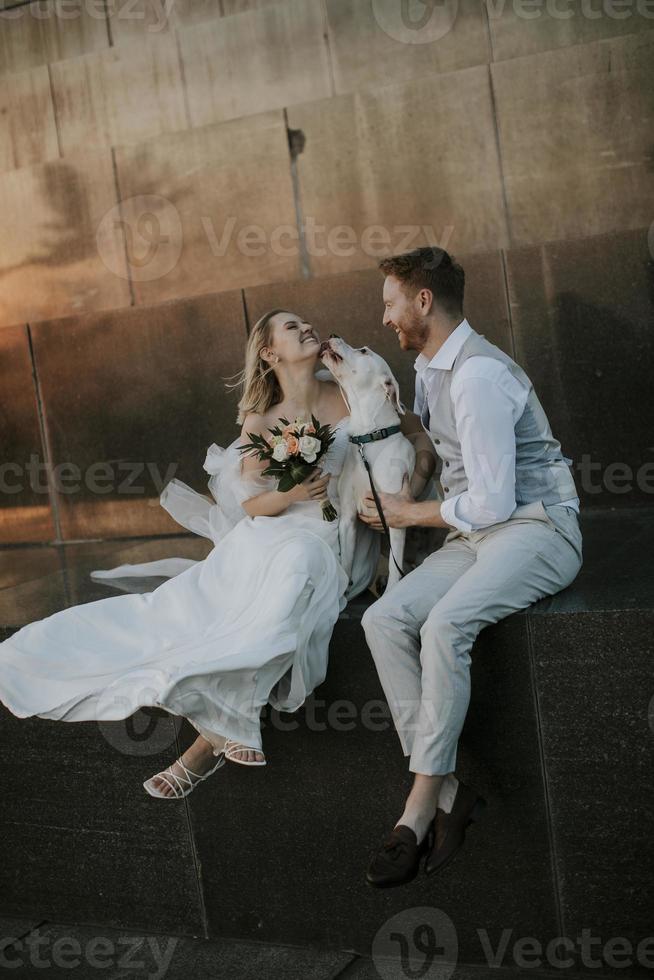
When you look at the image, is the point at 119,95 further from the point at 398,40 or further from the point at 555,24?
the point at 555,24

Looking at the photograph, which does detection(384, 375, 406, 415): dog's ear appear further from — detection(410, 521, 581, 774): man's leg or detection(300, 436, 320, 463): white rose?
detection(410, 521, 581, 774): man's leg

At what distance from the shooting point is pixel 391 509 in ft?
15.0

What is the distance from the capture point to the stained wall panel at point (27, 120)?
7805 millimetres

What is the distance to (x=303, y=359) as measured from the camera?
5262mm

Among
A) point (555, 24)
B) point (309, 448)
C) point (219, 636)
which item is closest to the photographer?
point (219, 636)

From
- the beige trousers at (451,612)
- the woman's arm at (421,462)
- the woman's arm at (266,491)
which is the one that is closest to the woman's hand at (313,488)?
the woman's arm at (266,491)

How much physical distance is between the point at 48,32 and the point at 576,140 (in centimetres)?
387

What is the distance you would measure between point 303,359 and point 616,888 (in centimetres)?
271

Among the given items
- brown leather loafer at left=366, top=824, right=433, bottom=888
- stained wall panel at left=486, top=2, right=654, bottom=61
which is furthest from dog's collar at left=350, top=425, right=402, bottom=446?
stained wall panel at left=486, top=2, right=654, bottom=61

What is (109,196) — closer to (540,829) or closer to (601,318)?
(601,318)

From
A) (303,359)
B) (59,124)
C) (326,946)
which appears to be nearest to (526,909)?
(326,946)

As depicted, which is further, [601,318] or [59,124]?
[59,124]

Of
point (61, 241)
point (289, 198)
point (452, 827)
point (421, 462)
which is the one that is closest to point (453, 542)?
point (421, 462)

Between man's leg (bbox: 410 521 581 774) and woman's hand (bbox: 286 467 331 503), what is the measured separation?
2.98 ft
